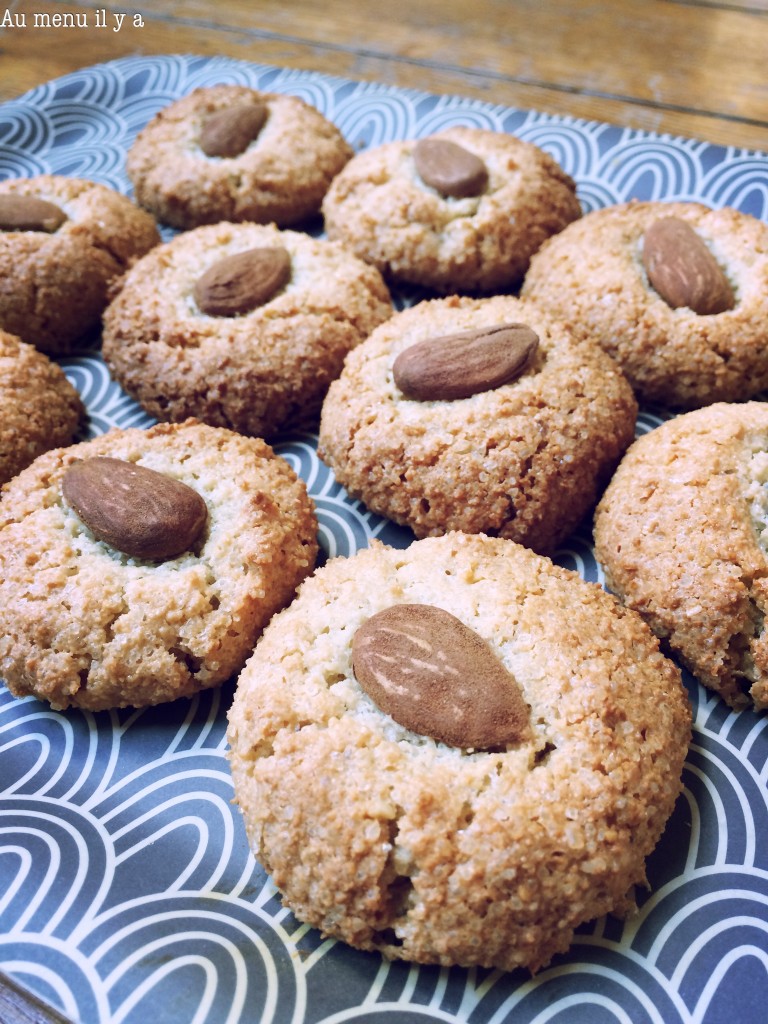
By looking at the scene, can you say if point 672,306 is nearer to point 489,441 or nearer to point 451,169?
point 489,441

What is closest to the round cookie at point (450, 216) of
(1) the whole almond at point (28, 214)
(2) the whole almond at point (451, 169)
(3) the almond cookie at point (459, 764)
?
(2) the whole almond at point (451, 169)

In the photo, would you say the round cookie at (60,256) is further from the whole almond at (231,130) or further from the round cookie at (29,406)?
the whole almond at (231,130)

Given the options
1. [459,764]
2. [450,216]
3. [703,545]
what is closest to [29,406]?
[450,216]

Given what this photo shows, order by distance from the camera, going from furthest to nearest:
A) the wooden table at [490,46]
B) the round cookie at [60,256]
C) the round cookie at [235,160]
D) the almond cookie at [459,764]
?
the wooden table at [490,46], the round cookie at [235,160], the round cookie at [60,256], the almond cookie at [459,764]

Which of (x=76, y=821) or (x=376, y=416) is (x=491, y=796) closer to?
(x=76, y=821)

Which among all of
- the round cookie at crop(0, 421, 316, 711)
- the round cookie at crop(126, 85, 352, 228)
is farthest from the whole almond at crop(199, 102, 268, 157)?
the round cookie at crop(0, 421, 316, 711)

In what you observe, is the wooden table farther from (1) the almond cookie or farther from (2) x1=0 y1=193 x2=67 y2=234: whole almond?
(1) the almond cookie
